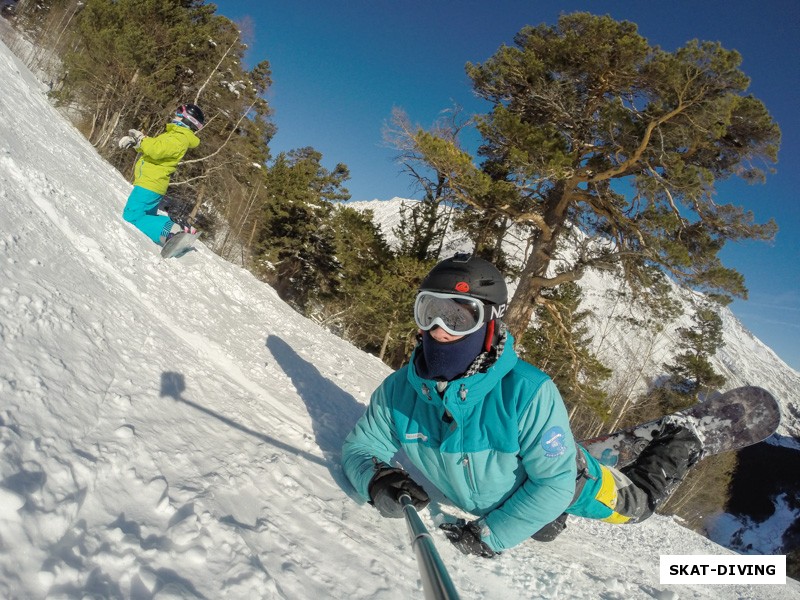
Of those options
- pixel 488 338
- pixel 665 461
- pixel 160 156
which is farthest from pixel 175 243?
pixel 665 461

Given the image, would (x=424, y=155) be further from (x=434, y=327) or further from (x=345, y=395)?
(x=434, y=327)

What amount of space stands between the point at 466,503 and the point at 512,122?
332 inches

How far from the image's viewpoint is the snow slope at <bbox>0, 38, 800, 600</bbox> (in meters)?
1.42

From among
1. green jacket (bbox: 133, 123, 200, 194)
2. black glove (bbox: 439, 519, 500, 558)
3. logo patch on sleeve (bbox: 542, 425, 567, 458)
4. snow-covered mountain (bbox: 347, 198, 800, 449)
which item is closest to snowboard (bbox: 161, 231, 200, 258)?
green jacket (bbox: 133, 123, 200, 194)

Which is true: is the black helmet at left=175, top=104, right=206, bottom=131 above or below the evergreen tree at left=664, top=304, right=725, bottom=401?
below

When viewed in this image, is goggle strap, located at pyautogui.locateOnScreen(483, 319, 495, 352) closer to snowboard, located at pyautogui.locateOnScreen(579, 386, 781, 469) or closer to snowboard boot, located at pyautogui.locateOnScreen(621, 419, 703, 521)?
snowboard boot, located at pyautogui.locateOnScreen(621, 419, 703, 521)

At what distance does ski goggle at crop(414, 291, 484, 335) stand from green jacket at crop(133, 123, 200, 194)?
5.21 meters

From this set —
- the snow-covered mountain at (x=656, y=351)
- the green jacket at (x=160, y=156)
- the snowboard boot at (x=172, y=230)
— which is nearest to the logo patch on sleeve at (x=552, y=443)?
the snowboard boot at (x=172, y=230)

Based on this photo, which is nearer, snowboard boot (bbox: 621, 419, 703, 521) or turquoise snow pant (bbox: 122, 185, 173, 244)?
snowboard boot (bbox: 621, 419, 703, 521)

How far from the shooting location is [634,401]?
2267 cm

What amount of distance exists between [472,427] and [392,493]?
0.57 meters

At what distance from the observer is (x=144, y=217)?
6.23 m

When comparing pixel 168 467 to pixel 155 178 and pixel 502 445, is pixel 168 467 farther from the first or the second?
pixel 155 178

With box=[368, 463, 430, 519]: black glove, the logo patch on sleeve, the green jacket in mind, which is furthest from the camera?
the green jacket
